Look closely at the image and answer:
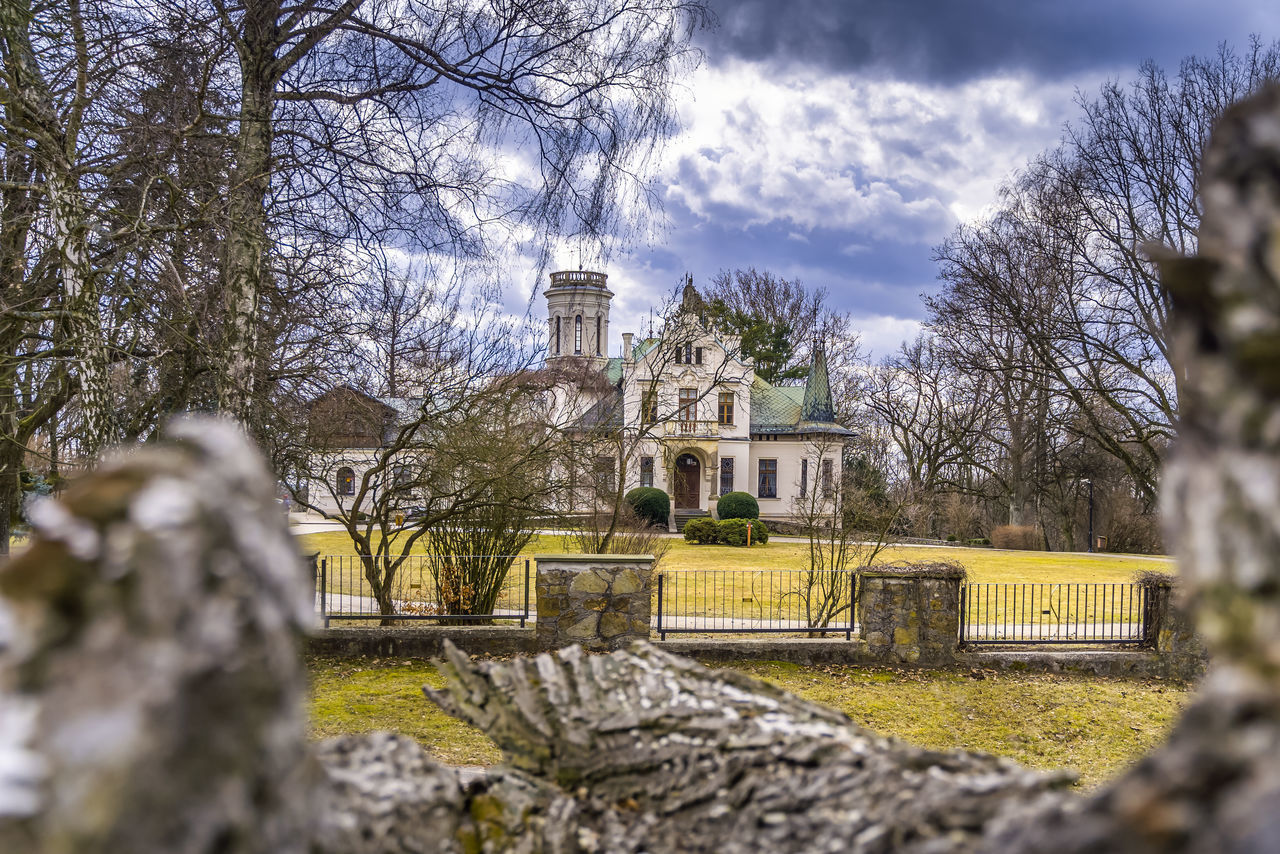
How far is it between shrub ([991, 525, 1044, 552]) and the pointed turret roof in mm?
11033

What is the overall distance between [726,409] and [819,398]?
4255mm

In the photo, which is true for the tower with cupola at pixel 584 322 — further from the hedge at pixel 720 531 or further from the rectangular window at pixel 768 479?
the hedge at pixel 720 531

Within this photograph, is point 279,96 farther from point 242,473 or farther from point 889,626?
point 889,626

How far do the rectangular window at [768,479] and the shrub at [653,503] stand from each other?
23.8 ft

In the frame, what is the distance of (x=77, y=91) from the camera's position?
502 cm

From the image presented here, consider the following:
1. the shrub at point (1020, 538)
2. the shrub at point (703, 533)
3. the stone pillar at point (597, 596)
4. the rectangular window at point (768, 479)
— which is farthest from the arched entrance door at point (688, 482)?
the stone pillar at point (597, 596)

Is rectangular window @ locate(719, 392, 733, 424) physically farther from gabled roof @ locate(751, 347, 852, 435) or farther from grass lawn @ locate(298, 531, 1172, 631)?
grass lawn @ locate(298, 531, 1172, 631)

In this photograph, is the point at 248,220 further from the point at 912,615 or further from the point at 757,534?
the point at 757,534

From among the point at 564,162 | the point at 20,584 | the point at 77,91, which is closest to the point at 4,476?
the point at 77,91

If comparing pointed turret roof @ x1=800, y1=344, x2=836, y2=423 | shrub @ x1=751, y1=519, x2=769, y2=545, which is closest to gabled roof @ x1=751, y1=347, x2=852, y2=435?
pointed turret roof @ x1=800, y1=344, x2=836, y2=423

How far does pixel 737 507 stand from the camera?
3231 centimetres

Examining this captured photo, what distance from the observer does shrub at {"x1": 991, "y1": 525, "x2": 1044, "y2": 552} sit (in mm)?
27125

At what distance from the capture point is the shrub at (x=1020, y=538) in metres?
27.1

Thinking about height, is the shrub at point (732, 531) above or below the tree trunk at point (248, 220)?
below
